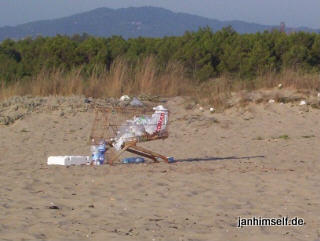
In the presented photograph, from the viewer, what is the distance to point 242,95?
1764cm

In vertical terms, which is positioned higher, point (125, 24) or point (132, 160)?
point (125, 24)

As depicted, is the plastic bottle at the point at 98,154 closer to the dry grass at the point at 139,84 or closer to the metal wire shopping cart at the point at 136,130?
the metal wire shopping cart at the point at 136,130

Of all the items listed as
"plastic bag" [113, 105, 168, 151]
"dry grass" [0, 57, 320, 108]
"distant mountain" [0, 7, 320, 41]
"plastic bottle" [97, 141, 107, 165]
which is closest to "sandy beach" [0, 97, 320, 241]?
"plastic bottle" [97, 141, 107, 165]

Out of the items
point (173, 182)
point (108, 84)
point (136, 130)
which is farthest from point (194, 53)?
point (173, 182)

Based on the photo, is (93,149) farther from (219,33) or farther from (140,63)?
(219,33)

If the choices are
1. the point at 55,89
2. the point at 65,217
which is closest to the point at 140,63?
the point at 55,89

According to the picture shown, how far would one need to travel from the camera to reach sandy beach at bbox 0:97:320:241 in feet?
21.2

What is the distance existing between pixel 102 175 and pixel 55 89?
9.41 meters

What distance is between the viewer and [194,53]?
24.0 m

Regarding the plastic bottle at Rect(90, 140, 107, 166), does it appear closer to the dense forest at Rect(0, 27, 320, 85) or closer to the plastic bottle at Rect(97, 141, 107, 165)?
the plastic bottle at Rect(97, 141, 107, 165)

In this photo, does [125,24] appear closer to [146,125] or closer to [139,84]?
[139,84]

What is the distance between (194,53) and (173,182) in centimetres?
1533

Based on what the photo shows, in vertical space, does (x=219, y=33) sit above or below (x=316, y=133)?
above

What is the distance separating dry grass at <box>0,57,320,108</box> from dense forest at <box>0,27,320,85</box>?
2313 millimetres
